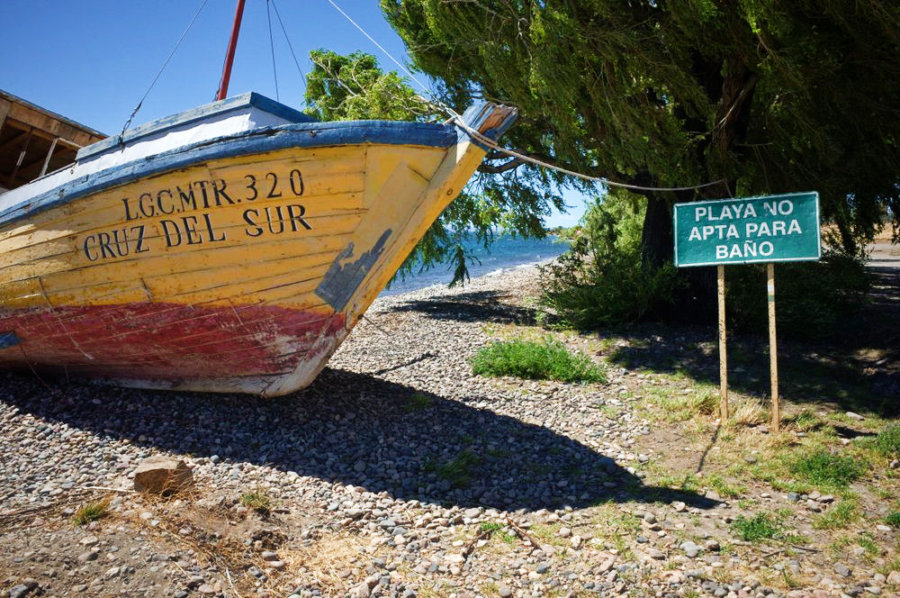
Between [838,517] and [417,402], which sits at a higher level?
[417,402]

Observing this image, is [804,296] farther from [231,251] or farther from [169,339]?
[169,339]

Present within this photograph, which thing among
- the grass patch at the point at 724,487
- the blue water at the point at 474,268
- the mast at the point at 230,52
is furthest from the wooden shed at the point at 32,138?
the grass patch at the point at 724,487

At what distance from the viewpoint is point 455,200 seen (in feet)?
43.5

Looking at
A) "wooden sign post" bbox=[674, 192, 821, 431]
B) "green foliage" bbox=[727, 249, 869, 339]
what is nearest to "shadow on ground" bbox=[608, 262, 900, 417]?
"green foliage" bbox=[727, 249, 869, 339]

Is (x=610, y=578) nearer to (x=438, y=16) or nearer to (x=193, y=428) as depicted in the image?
(x=193, y=428)

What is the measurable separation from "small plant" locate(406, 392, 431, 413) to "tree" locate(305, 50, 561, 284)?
6.07 m

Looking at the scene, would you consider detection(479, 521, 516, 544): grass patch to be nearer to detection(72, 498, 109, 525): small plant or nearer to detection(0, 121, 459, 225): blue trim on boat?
detection(72, 498, 109, 525): small plant

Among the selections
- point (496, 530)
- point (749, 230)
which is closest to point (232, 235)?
point (496, 530)

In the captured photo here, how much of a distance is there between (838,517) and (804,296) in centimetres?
621

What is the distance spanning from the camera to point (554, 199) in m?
13.0

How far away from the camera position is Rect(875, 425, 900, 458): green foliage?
480 centimetres

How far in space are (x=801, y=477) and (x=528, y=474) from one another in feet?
6.65

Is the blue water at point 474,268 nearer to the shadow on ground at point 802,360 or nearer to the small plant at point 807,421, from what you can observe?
the shadow on ground at point 802,360

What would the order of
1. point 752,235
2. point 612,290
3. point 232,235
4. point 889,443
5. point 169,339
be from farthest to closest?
point 612,290 < point 169,339 < point 752,235 < point 232,235 < point 889,443
